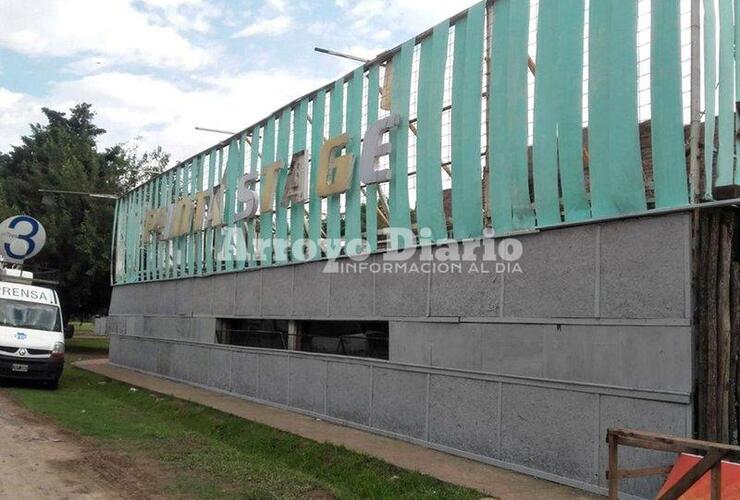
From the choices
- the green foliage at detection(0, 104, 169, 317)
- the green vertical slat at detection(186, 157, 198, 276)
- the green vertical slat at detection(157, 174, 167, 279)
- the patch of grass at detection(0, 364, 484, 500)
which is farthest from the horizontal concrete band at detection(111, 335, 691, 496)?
the green foliage at detection(0, 104, 169, 317)

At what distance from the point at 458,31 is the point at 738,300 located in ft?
16.2

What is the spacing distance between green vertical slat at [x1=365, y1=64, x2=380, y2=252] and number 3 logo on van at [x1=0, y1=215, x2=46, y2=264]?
13.4m

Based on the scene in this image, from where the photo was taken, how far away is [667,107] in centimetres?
653

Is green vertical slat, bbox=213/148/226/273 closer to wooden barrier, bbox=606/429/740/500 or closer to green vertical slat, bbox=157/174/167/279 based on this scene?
green vertical slat, bbox=157/174/167/279

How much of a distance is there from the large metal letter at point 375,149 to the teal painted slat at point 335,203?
99 centimetres

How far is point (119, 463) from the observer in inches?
311

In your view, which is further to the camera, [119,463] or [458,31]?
[458,31]

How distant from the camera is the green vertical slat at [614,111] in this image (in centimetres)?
680

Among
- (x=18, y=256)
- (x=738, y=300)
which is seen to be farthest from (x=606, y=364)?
(x=18, y=256)

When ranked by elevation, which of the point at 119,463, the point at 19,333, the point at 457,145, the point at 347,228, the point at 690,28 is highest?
the point at 690,28

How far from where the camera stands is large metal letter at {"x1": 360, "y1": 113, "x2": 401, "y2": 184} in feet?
33.1

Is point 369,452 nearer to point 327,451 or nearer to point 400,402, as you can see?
point 327,451

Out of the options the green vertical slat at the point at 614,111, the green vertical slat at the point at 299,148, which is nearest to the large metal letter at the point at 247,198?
the green vertical slat at the point at 299,148

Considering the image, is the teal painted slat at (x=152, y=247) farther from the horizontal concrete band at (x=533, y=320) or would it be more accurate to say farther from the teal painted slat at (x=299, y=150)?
the horizontal concrete band at (x=533, y=320)
